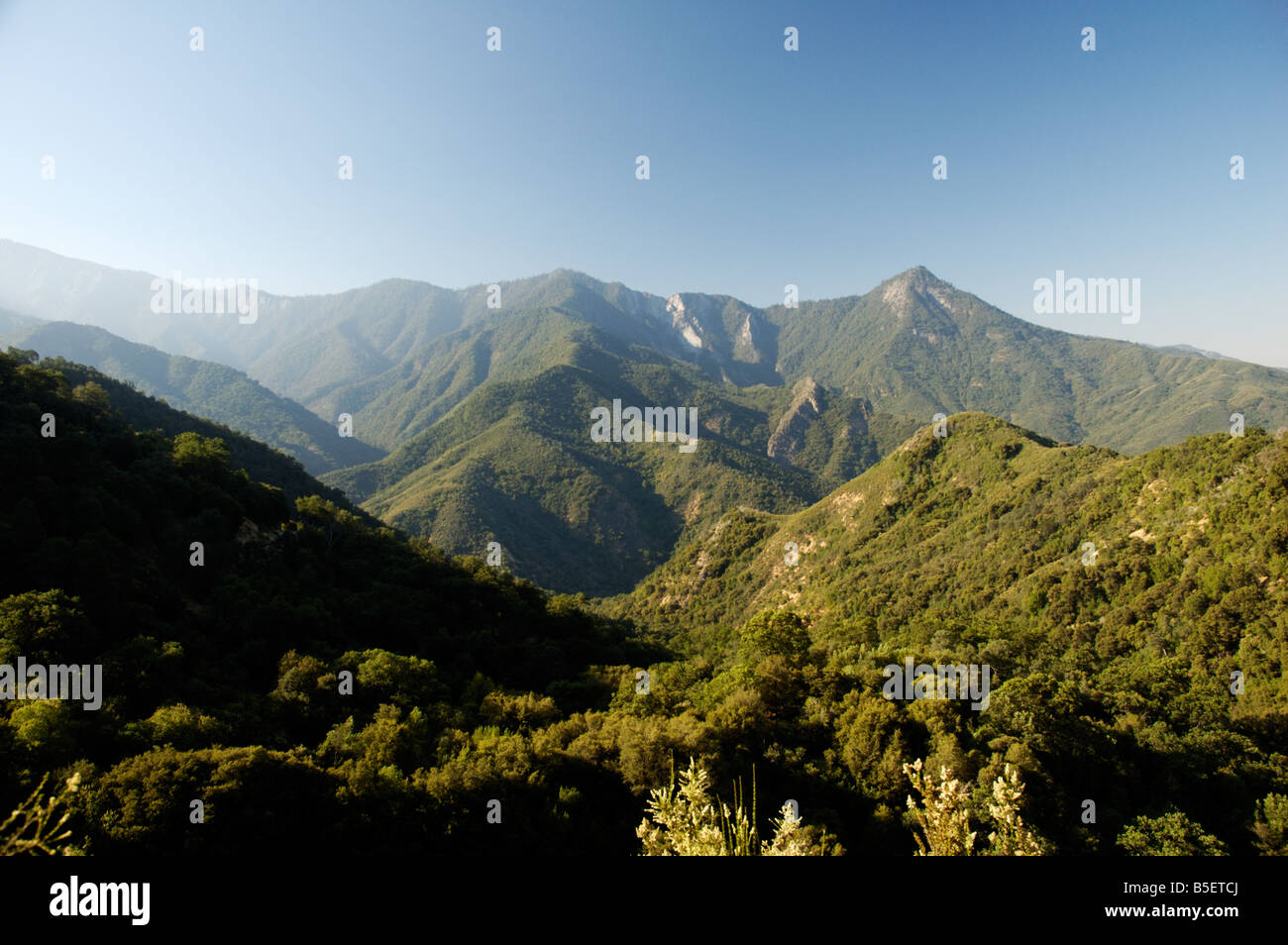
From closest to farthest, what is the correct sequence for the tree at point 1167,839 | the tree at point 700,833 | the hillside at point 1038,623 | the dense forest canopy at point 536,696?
the tree at point 700,833 < the dense forest canopy at point 536,696 < the tree at point 1167,839 < the hillside at point 1038,623

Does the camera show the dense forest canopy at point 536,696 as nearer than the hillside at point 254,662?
No

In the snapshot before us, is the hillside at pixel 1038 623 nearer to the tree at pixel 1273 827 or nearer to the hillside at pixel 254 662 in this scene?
the tree at pixel 1273 827

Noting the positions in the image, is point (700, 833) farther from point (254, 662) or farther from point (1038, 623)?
point (1038, 623)

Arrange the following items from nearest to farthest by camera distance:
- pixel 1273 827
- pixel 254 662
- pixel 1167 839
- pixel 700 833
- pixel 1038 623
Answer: pixel 700 833
pixel 1167 839
pixel 1273 827
pixel 254 662
pixel 1038 623

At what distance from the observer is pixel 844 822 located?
73.8ft

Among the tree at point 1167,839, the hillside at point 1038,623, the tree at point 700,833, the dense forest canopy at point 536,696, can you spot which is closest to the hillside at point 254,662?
the dense forest canopy at point 536,696

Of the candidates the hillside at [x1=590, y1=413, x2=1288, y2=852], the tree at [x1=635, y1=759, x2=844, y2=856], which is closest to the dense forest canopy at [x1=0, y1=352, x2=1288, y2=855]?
the tree at [x1=635, y1=759, x2=844, y2=856]

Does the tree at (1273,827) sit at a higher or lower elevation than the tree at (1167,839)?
lower

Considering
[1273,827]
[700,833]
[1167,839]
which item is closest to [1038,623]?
[1273,827]
